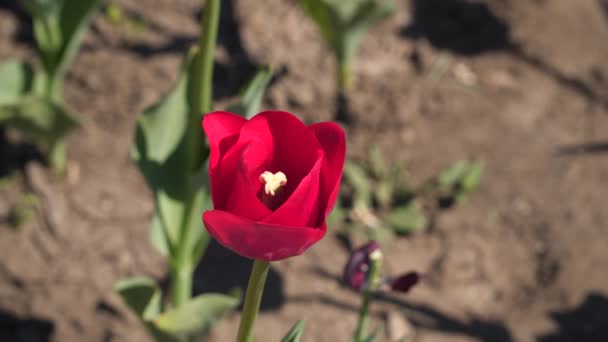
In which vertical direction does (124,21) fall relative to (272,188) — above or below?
below

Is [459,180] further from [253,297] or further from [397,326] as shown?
[253,297]

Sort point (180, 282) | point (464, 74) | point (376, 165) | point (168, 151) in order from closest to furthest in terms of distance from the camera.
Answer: point (168, 151) < point (180, 282) < point (376, 165) < point (464, 74)

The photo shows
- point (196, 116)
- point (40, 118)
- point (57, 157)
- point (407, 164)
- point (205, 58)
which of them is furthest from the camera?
point (407, 164)

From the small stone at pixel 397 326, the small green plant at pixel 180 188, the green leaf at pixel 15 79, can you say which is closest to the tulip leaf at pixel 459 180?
the small stone at pixel 397 326

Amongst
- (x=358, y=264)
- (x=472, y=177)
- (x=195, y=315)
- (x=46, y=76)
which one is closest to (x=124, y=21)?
(x=46, y=76)

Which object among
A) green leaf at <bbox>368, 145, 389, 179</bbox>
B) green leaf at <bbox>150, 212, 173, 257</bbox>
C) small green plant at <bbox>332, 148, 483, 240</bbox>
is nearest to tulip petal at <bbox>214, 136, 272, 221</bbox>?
green leaf at <bbox>150, 212, 173, 257</bbox>

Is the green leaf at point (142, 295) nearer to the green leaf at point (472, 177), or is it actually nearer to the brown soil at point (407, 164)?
the brown soil at point (407, 164)

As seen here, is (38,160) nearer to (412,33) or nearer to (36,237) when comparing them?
(36,237)
